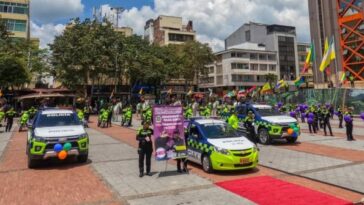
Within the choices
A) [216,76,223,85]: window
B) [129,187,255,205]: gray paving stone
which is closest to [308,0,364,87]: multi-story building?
[216,76,223,85]: window

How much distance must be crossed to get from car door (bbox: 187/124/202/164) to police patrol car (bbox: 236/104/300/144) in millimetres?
5708

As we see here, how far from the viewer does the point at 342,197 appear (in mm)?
7582

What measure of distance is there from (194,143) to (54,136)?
15.3 feet

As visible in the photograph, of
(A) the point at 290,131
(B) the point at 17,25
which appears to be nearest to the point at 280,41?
(B) the point at 17,25

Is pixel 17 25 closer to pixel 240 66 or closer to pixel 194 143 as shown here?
pixel 240 66

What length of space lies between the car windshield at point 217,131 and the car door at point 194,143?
275mm

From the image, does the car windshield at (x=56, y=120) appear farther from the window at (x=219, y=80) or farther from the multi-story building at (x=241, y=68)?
the window at (x=219, y=80)

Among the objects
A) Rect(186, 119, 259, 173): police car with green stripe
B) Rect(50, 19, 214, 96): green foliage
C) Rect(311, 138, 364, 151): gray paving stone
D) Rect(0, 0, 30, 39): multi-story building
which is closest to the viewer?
Rect(186, 119, 259, 173): police car with green stripe

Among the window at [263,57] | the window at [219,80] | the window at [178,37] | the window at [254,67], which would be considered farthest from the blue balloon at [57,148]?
the window at [263,57]

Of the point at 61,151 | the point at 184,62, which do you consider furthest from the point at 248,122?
the point at 184,62

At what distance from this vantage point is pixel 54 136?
1077cm

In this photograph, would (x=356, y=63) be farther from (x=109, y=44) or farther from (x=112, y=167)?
(x=112, y=167)

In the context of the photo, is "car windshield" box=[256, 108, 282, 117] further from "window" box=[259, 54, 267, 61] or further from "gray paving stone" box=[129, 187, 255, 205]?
"window" box=[259, 54, 267, 61]

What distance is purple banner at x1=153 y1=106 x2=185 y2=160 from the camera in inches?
385
